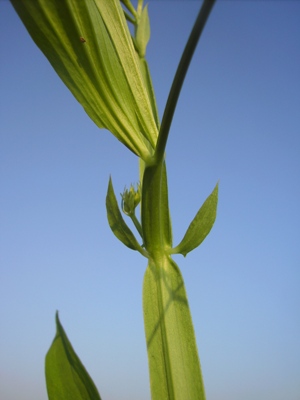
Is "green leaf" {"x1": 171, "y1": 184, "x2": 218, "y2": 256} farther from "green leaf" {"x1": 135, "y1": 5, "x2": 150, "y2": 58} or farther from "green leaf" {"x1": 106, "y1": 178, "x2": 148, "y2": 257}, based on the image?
"green leaf" {"x1": 135, "y1": 5, "x2": 150, "y2": 58}

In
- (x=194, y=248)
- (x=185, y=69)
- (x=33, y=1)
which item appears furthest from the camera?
(x=194, y=248)

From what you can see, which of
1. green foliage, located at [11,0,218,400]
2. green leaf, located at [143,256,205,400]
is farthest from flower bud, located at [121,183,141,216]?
green leaf, located at [143,256,205,400]

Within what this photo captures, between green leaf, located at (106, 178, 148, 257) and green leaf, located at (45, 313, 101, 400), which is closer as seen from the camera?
green leaf, located at (45, 313, 101, 400)

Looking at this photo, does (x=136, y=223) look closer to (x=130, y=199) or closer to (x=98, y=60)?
(x=130, y=199)

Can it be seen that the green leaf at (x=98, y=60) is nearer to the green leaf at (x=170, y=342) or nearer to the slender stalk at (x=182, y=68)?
the slender stalk at (x=182, y=68)

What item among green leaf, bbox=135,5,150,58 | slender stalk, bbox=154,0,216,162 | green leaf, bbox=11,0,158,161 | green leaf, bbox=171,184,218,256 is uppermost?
green leaf, bbox=135,5,150,58

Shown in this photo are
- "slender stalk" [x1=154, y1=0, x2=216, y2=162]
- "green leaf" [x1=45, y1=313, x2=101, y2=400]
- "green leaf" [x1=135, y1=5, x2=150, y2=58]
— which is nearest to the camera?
"slender stalk" [x1=154, y1=0, x2=216, y2=162]

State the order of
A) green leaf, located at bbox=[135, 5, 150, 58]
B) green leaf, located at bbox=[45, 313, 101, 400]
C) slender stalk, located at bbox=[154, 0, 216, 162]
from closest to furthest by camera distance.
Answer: slender stalk, located at bbox=[154, 0, 216, 162] → green leaf, located at bbox=[45, 313, 101, 400] → green leaf, located at bbox=[135, 5, 150, 58]

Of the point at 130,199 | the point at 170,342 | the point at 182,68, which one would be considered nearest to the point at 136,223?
the point at 130,199

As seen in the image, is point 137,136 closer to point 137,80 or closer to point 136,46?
point 137,80

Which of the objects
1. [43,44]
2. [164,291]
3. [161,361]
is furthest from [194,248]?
[43,44]
